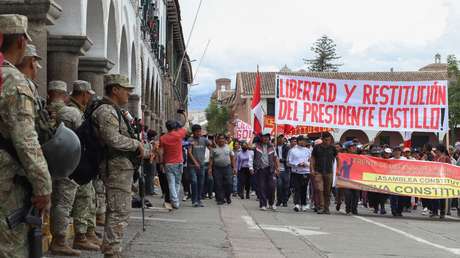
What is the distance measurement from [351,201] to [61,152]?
1242 centimetres

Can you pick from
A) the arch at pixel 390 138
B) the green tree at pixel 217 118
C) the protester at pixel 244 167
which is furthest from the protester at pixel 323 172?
the green tree at pixel 217 118

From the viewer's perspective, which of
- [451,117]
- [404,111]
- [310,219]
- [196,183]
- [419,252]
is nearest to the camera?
[419,252]

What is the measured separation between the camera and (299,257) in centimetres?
837

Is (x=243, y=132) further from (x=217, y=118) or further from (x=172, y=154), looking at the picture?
(x=217, y=118)

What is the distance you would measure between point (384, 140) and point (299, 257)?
62671 millimetres

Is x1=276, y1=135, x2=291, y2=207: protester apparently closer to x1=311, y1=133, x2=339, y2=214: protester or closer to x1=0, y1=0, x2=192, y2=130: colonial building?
x1=311, y1=133, x2=339, y2=214: protester

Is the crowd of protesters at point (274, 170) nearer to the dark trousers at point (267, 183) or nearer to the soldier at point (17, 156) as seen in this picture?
the dark trousers at point (267, 183)

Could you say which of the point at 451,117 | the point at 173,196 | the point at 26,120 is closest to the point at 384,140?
the point at 451,117

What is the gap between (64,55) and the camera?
11.2m

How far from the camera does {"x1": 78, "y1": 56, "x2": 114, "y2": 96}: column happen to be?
1416 cm

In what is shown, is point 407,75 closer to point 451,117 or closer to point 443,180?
point 451,117

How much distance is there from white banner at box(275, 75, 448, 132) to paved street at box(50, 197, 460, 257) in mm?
2969

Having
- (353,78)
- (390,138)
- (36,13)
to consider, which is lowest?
(390,138)

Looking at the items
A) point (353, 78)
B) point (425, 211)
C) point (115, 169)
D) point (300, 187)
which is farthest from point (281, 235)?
point (353, 78)
